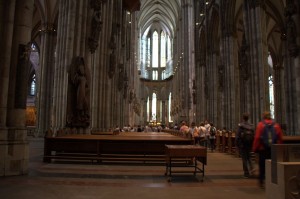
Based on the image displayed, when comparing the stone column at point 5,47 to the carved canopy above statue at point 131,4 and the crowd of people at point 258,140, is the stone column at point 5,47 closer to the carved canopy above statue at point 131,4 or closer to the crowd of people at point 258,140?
the crowd of people at point 258,140

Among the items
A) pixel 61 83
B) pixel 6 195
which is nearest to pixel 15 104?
pixel 6 195

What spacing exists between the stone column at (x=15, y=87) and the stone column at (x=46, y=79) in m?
18.9

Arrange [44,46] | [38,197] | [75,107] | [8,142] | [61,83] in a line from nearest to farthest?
1. [38,197]
2. [8,142]
3. [75,107]
4. [61,83]
5. [44,46]

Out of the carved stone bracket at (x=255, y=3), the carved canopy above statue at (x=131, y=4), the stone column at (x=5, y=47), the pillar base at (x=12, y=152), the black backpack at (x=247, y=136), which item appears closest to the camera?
the pillar base at (x=12, y=152)

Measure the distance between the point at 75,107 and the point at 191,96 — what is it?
2864 cm

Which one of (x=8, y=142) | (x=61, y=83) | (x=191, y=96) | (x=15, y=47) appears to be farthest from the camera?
(x=191, y=96)

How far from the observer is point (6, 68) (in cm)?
759

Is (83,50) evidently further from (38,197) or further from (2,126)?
(38,197)

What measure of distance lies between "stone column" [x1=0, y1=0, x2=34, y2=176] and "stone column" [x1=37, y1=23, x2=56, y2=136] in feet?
61.9

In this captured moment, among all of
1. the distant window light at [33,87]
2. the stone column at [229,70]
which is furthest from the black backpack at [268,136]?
the distant window light at [33,87]

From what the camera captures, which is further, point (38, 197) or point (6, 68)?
point (6, 68)

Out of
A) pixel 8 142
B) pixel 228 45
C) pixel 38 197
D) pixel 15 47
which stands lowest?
pixel 38 197

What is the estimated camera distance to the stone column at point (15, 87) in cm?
727

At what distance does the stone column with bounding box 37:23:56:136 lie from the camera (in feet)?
85.2
